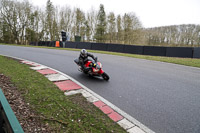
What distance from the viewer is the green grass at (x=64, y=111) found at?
8.63 ft

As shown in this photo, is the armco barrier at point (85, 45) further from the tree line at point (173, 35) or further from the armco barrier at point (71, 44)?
the tree line at point (173, 35)

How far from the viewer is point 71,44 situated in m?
25.7

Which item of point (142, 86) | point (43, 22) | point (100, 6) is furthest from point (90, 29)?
point (142, 86)

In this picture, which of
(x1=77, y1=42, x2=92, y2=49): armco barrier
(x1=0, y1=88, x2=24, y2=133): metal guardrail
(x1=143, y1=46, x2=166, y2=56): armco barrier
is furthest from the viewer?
(x1=77, y1=42, x2=92, y2=49): armco barrier

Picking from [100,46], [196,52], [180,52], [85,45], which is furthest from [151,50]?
[85,45]

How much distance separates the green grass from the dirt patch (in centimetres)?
10

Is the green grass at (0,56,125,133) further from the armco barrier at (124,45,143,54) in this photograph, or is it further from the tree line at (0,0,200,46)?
the tree line at (0,0,200,46)

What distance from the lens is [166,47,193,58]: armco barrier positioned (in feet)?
49.3

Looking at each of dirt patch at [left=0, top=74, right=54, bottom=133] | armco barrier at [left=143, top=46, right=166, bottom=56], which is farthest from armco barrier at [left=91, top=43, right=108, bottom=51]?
dirt patch at [left=0, top=74, right=54, bottom=133]

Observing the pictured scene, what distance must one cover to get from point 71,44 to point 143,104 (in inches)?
919

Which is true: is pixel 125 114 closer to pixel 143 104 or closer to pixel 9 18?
pixel 143 104

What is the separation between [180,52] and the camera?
15555 mm

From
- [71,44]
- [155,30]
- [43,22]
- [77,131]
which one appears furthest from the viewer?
[155,30]

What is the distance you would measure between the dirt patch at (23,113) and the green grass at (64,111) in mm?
103
